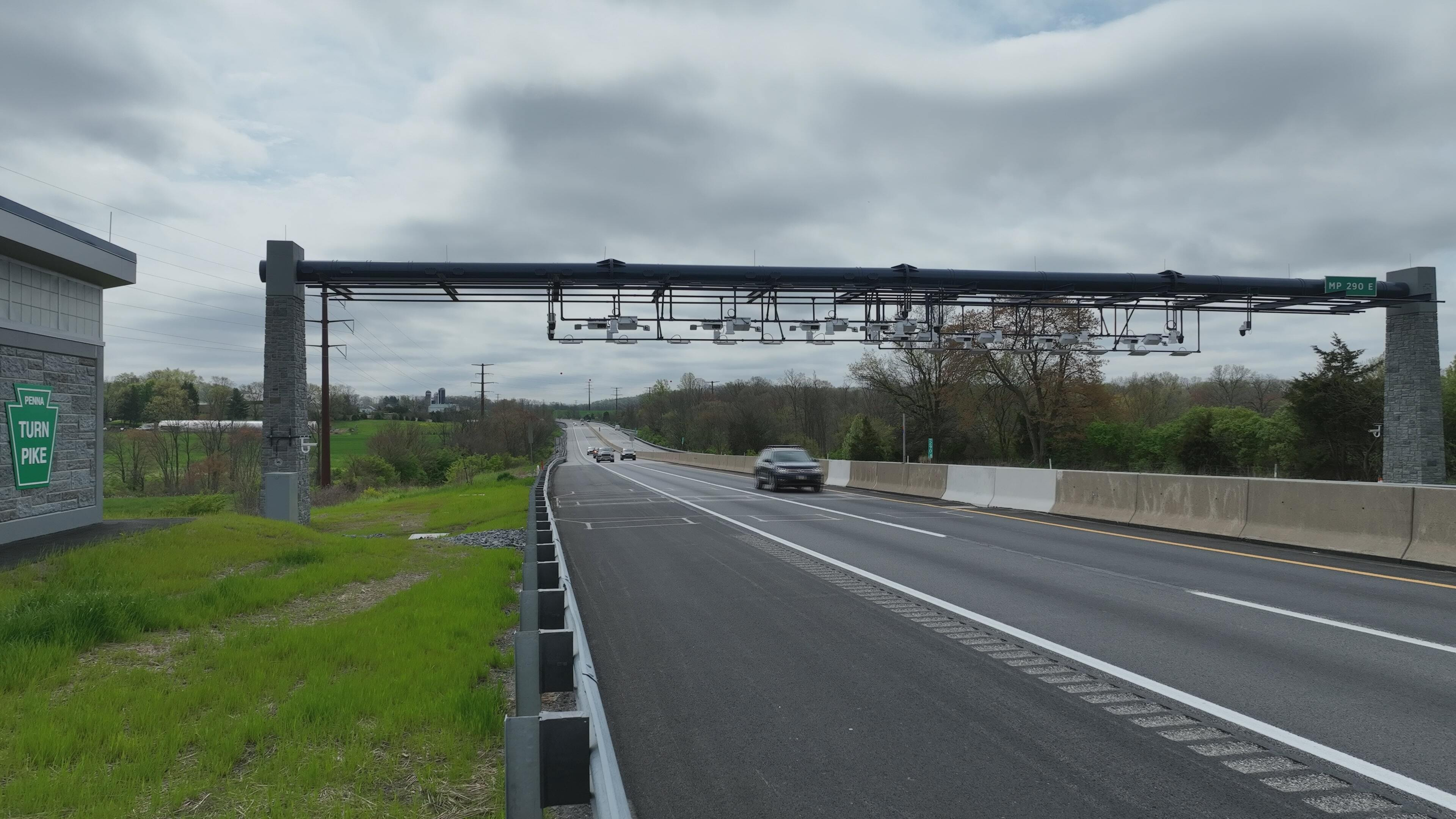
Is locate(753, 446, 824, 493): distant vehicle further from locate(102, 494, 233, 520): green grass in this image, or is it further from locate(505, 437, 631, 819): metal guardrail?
locate(505, 437, 631, 819): metal guardrail

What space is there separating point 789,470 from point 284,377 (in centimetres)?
1736

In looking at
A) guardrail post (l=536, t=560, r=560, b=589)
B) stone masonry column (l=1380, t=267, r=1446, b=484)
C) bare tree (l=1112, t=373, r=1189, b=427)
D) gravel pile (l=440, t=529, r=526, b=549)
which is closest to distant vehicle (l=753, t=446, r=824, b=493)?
gravel pile (l=440, t=529, r=526, b=549)

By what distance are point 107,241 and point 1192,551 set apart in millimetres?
19983

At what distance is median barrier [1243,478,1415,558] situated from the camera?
12.6 m

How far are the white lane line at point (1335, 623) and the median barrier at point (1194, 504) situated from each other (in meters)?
6.46

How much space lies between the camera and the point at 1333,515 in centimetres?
1363

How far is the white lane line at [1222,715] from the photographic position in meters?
4.39

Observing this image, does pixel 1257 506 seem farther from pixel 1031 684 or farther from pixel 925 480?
pixel 925 480

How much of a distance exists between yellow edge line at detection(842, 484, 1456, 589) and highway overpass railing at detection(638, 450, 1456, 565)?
104cm

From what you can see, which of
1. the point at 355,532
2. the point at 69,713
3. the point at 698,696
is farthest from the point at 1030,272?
the point at 69,713

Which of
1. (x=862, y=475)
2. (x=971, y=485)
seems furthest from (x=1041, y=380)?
(x=971, y=485)

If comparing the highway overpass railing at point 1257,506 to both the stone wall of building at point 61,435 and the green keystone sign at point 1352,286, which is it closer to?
the green keystone sign at point 1352,286

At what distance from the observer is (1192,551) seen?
1383 centimetres

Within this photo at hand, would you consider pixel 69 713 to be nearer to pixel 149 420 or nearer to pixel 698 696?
pixel 698 696
